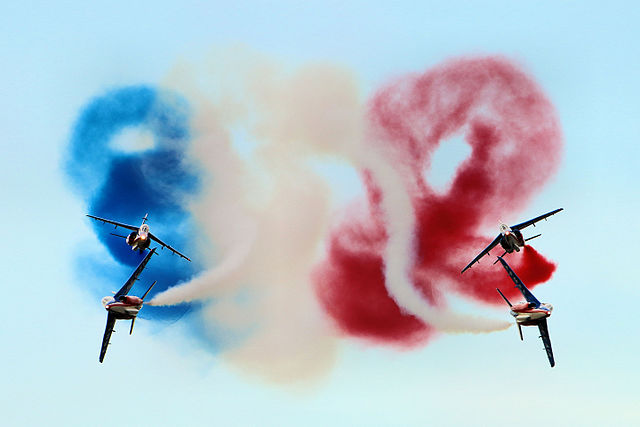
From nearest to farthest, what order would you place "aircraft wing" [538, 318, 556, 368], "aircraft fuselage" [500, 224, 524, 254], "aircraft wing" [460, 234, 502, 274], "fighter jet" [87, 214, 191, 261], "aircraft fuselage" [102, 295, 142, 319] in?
"fighter jet" [87, 214, 191, 261] → "aircraft fuselage" [500, 224, 524, 254] → "aircraft fuselage" [102, 295, 142, 319] → "aircraft wing" [460, 234, 502, 274] → "aircraft wing" [538, 318, 556, 368]

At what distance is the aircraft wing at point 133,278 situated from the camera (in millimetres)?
84531

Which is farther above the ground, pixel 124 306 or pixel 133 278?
pixel 133 278

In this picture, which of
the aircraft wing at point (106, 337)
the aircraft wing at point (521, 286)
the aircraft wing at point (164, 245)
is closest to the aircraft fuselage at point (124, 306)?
the aircraft wing at point (106, 337)

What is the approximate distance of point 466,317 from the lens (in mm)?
91438

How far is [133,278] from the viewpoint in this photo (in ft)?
283

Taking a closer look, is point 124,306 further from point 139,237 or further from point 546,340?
point 546,340

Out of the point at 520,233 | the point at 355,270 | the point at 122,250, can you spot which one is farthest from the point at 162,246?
the point at 520,233

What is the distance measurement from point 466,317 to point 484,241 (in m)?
8.58

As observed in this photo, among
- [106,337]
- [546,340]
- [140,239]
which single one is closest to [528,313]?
[546,340]

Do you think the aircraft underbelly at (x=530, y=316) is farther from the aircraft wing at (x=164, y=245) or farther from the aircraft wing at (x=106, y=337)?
the aircraft wing at (x=106, y=337)

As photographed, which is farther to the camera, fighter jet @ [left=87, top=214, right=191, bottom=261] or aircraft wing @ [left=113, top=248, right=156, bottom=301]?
aircraft wing @ [left=113, top=248, right=156, bottom=301]

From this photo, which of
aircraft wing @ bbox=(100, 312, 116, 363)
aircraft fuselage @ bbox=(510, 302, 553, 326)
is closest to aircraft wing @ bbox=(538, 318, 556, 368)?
aircraft fuselage @ bbox=(510, 302, 553, 326)

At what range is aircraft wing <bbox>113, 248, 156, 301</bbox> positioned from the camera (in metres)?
84.5

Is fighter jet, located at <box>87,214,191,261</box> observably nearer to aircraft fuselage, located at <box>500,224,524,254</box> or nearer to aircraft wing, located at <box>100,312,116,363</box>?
aircraft wing, located at <box>100,312,116,363</box>
